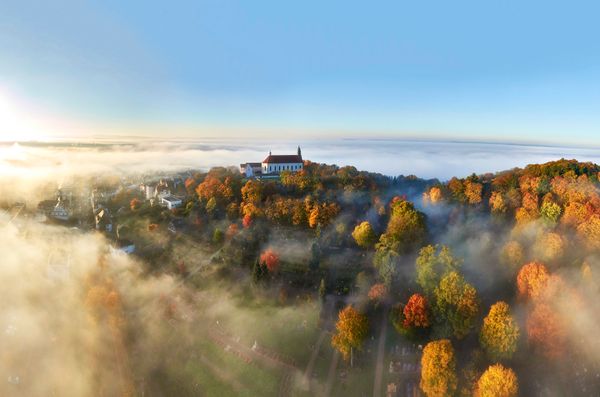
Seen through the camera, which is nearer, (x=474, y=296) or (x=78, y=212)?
(x=474, y=296)

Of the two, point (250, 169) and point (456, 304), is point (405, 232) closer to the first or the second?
point (456, 304)

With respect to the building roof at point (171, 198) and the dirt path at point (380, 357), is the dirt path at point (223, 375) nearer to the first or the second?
the dirt path at point (380, 357)

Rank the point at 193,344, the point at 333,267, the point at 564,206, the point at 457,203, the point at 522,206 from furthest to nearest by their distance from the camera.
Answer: the point at 457,203
the point at 522,206
the point at 564,206
the point at 333,267
the point at 193,344

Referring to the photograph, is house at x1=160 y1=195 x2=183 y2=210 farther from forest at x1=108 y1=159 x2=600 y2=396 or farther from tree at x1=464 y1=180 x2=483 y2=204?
tree at x1=464 y1=180 x2=483 y2=204

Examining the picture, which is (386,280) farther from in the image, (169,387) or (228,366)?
(169,387)

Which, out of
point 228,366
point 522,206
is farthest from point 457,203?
point 228,366

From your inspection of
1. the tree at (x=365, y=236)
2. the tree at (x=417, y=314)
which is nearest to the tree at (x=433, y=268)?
the tree at (x=417, y=314)

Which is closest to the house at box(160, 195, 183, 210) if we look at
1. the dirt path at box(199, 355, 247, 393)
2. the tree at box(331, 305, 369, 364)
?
the dirt path at box(199, 355, 247, 393)
